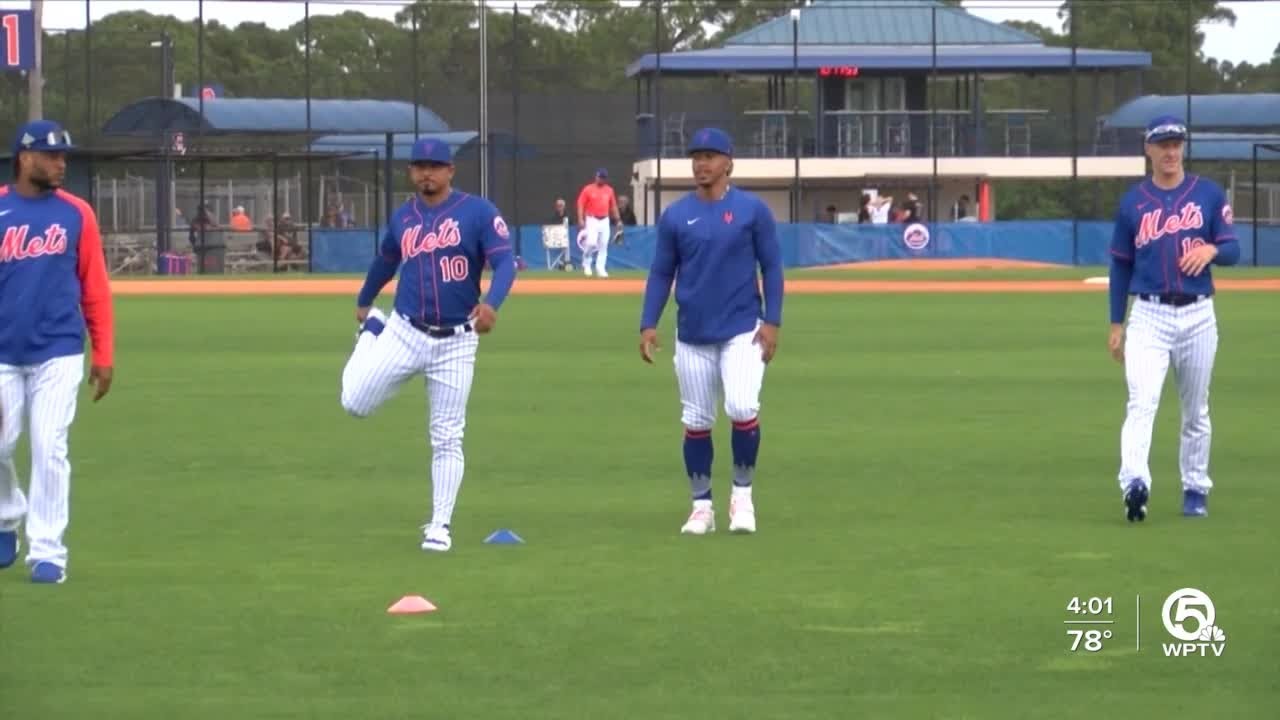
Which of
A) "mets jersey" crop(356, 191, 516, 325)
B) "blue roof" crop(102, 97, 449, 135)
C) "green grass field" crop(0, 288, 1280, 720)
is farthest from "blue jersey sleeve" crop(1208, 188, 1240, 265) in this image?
"blue roof" crop(102, 97, 449, 135)

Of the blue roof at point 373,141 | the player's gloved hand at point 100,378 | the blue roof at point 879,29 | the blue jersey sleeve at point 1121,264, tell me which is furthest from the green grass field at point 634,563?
the blue roof at point 879,29

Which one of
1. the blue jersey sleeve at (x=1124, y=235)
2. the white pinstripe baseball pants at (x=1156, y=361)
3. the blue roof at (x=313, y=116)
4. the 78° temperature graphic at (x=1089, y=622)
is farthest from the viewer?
the blue roof at (x=313, y=116)

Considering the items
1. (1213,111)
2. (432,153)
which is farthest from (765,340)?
(1213,111)

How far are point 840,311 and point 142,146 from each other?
93.1 feet

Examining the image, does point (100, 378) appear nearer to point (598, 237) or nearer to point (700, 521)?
point (700, 521)

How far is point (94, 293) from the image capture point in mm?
10555

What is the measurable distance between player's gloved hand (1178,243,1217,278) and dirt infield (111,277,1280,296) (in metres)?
27.1

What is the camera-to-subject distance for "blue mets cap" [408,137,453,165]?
1142 centimetres

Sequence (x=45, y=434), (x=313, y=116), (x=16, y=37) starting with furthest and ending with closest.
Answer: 1. (x=313, y=116)
2. (x=16, y=37)
3. (x=45, y=434)

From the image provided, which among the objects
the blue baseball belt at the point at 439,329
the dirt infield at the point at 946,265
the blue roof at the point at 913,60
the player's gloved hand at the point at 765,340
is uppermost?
the blue roof at the point at 913,60

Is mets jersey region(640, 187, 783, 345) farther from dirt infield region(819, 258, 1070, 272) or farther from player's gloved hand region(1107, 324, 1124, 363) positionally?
dirt infield region(819, 258, 1070, 272)

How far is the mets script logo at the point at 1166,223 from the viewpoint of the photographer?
12.2 m

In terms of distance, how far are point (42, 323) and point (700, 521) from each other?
3.45m

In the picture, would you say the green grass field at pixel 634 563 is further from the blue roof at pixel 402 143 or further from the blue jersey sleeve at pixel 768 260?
the blue roof at pixel 402 143
